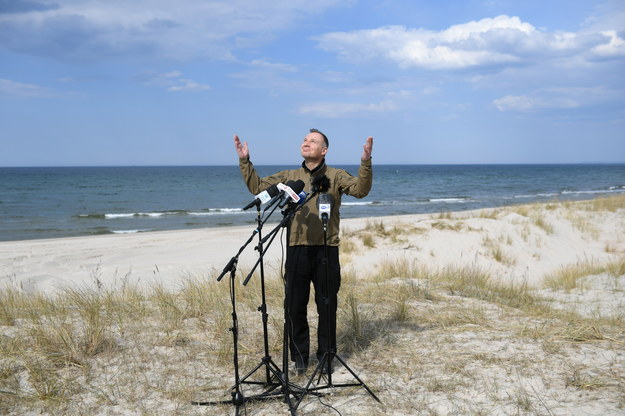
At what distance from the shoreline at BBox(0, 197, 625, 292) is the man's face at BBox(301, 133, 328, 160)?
548 cm

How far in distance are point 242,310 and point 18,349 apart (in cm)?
233

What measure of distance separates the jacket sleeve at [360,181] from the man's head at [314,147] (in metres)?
0.24

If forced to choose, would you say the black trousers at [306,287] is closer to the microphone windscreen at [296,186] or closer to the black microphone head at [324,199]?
the black microphone head at [324,199]

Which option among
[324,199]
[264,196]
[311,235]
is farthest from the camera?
[311,235]

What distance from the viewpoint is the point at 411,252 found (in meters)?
11.1

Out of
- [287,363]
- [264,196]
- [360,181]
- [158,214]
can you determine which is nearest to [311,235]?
[360,181]

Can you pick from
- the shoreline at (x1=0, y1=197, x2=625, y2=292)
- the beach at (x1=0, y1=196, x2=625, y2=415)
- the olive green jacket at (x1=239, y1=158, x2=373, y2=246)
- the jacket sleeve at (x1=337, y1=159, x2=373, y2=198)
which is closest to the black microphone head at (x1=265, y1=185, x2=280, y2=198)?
the olive green jacket at (x1=239, y1=158, x2=373, y2=246)

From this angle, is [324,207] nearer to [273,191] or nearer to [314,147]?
[273,191]

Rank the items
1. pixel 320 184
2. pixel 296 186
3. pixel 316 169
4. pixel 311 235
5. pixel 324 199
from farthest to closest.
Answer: pixel 316 169 → pixel 311 235 → pixel 320 184 → pixel 324 199 → pixel 296 186

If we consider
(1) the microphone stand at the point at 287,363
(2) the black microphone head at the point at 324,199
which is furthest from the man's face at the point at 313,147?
(2) the black microphone head at the point at 324,199

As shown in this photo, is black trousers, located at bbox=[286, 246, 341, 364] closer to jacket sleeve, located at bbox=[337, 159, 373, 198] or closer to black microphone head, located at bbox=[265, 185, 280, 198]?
jacket sleeve, located at bbox=[337, 159, 373, 198]

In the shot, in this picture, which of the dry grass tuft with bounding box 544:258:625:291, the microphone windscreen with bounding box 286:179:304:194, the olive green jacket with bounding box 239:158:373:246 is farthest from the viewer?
the dry grass tuft with bounding box 544:258:625:291

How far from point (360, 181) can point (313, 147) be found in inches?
18.6

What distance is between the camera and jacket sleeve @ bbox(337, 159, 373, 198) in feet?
12.6
